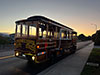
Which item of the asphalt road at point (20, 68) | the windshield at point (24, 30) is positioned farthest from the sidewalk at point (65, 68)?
the windshield at point (24, 30)

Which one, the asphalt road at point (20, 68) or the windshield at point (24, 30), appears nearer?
the asphalt road at point (20, 68)

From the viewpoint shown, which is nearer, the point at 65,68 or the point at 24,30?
the point at 65,68

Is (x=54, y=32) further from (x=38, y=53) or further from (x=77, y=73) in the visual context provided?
(x=77, y=73)

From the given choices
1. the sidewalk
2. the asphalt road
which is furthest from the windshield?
the sidewalk

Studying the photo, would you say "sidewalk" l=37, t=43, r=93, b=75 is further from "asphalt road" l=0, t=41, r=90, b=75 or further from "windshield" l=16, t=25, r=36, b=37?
"windshield" l=16, t=25, r=36, b=37

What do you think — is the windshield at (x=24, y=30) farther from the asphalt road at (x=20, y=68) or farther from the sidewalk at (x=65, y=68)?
the sidewalk at (x=65, y=68)

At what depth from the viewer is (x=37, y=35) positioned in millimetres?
6008

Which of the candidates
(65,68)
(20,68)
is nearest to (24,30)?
(20,68)

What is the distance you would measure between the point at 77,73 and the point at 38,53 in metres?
2.79

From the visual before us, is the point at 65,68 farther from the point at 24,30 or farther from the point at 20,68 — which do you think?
the point at 24,30

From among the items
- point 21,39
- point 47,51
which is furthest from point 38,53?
point 21,39

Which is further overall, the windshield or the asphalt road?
the windshield

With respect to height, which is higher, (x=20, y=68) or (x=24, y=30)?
(x=24, y=30)

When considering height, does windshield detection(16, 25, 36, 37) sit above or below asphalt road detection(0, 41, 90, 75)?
above
